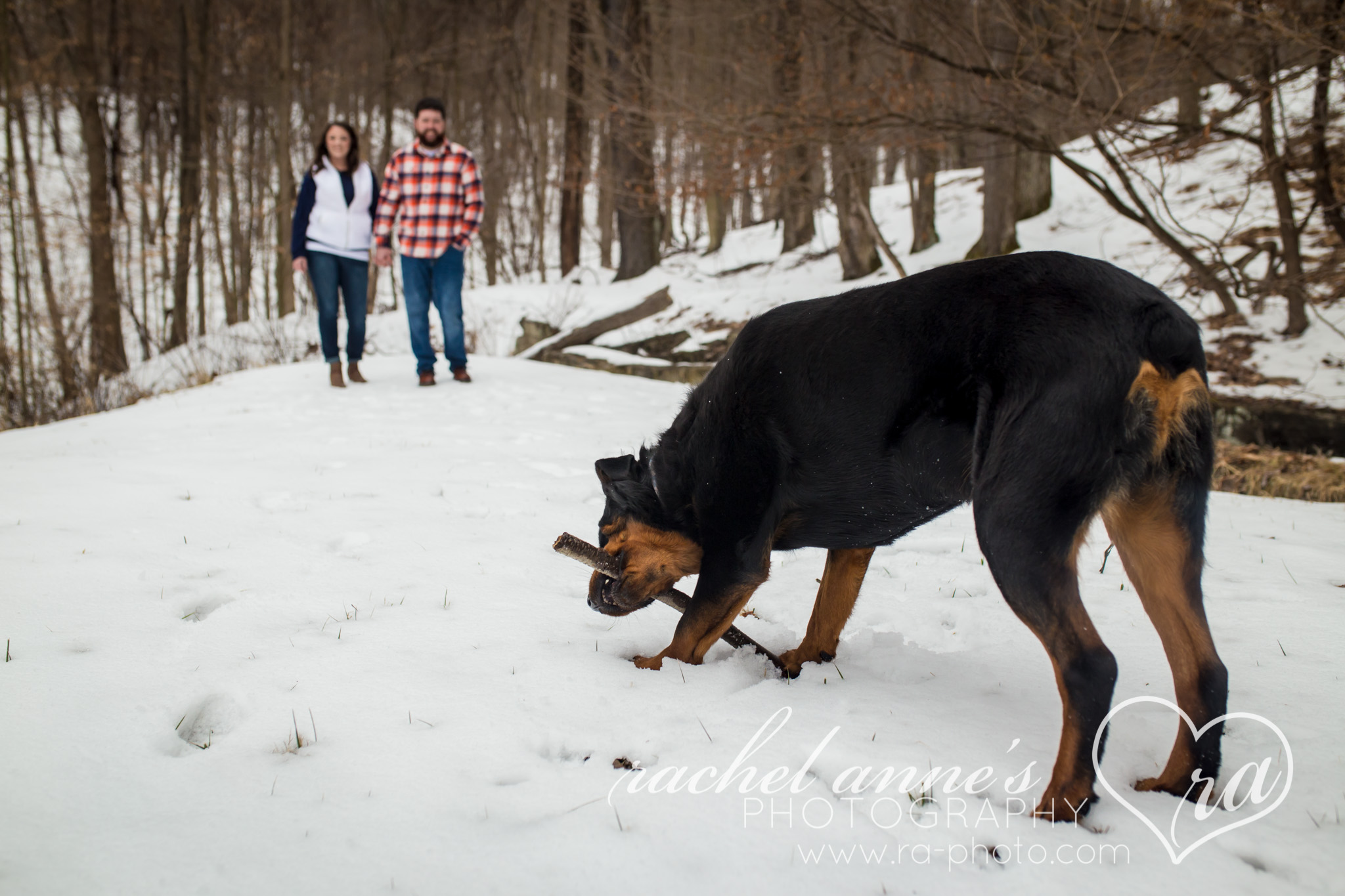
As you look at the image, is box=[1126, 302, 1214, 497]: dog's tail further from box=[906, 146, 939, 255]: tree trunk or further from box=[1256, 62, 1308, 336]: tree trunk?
box=[906, 146, 939, 255]: tree trunk

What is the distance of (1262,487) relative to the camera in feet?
18.4

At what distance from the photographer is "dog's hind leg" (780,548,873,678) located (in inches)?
99.4

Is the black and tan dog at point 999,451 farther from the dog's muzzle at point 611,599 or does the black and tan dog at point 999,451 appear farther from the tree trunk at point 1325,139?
the tree trunk at point 1325,139

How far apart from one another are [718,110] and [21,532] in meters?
6.96

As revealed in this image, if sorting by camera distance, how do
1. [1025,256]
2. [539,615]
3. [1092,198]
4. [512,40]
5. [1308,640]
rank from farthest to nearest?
[512,40], [1092,198], [539,615], [1308,640], [1025,256]

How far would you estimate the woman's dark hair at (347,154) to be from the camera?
272 inches

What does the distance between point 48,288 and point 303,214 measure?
8.95 meters

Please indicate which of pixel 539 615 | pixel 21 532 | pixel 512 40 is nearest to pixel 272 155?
pixel 512 40

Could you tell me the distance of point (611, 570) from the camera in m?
2.51

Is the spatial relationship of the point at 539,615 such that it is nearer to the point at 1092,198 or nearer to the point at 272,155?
the point at 1092,198

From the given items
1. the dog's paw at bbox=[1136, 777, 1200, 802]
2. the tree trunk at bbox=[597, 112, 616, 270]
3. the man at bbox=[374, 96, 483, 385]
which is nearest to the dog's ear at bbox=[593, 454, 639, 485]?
the dog's paw at bbox=[1136, 777, 1200, 802]

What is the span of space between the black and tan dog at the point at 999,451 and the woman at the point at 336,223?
224 inches

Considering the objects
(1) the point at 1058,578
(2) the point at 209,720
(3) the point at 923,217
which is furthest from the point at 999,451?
(3) the point at 923,217

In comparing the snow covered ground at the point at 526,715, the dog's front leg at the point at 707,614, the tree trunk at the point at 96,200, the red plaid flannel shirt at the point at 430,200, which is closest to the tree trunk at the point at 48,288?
the tree trunk at the point at 96,200
